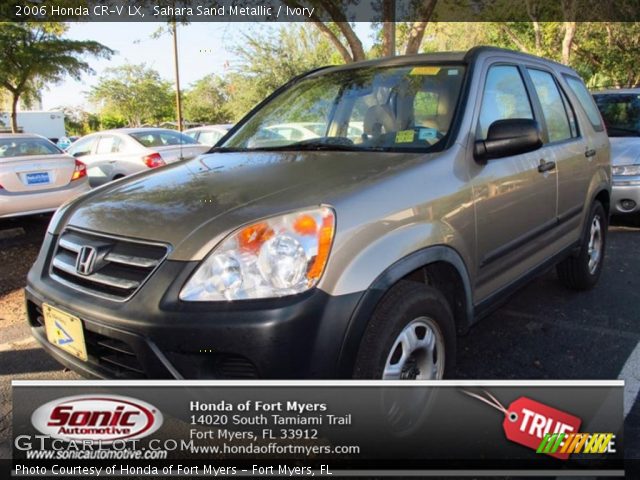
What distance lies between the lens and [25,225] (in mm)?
7160

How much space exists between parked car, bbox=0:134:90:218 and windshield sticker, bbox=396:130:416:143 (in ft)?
16.5

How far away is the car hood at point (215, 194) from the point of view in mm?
1943

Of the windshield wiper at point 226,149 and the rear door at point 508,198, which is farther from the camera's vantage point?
the windshield wiper at point 226,149

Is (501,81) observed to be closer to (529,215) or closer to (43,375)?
(529,215)

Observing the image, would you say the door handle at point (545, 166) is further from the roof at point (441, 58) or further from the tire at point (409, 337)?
the tire at point (409, 337)

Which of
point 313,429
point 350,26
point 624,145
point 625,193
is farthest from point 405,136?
point 350,26

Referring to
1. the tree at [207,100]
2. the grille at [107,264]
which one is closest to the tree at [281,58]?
the tree at [207,100]

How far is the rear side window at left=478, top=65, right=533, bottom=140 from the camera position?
281cm

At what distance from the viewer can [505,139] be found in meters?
2.54

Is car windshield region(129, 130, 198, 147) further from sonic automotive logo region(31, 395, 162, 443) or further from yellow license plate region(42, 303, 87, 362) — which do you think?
sonic automotive logo region(31, 395, 162, 443)

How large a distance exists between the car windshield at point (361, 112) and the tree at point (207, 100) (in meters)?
43.3

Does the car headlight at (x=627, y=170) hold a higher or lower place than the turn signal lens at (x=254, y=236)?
lower

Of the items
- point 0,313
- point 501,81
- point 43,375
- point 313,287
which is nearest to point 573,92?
point 501,81

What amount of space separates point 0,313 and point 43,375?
4.75ft
